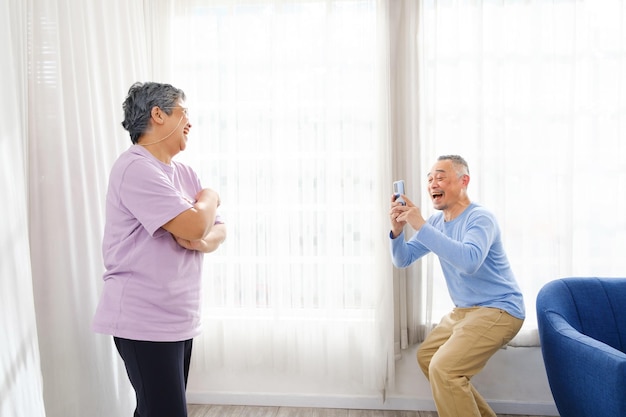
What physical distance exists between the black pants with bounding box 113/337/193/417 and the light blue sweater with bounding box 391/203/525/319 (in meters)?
1.17

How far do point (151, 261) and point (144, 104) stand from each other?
1.78 feet

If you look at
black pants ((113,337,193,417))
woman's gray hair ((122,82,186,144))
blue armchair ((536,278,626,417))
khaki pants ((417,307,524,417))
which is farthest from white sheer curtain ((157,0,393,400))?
black pants ((113,337,193,417))

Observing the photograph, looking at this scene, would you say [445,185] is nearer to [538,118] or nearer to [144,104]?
[538,118]

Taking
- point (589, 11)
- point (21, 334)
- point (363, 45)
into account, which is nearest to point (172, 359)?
point (21, 334)

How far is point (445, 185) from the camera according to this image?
8.09 feet

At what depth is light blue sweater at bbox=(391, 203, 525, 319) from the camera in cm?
220

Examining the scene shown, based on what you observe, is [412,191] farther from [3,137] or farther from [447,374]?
[3,137]

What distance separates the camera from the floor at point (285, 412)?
9.34 feet

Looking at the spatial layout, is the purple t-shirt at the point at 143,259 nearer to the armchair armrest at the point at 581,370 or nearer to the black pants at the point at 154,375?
Result: the black pants at the point at 154,375

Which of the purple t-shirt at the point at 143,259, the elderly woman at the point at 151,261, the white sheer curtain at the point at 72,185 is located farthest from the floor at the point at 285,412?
the purple t-shirt at the point at 143,259

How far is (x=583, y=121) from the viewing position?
2.75m

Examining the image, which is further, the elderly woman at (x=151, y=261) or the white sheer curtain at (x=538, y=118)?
the white sheer curtain at (x=538, y=118)

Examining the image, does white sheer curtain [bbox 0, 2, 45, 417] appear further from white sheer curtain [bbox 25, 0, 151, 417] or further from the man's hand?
the man's hand

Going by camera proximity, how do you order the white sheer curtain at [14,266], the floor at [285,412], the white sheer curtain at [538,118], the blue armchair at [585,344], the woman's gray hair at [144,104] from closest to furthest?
the white sheer curtain at [14,266] < the woman's gray hair at [144,104] < the blue armchair at [585,344] < the white sheer curtain at [538,118] < the floor at [285,412]
